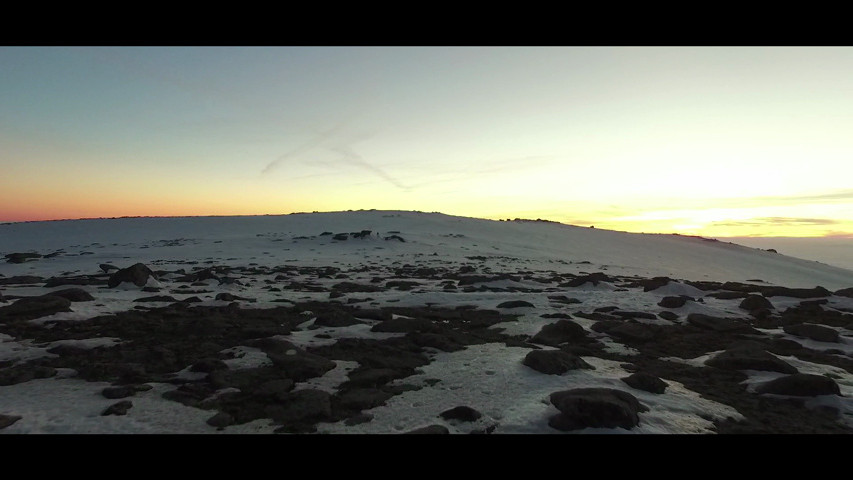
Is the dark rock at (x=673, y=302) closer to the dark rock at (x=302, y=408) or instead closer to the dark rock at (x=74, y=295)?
the dark rock at (x=302, y=408)

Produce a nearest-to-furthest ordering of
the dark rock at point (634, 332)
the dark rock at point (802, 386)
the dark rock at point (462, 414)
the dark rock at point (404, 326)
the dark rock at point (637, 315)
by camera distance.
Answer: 1. the dark rock at point (462, 414)
2. the dark rock at point (802, 386)
3. the dark rock at point (634, 332)
4. the dark rock at point (404, 326)
5. the dark rock at point (637, 315)

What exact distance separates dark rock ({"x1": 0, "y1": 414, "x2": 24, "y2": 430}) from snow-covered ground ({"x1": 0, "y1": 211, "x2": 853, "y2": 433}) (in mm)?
53

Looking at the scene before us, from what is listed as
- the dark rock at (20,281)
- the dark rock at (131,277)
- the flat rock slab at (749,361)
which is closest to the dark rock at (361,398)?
the flat rock slab at (749,361)

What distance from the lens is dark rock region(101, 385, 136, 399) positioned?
592cm

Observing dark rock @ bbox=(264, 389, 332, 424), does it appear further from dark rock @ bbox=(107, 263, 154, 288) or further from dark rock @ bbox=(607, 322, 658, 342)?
dark rock @ bbox=(107, 263, 154, 288)

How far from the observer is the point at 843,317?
468 inches

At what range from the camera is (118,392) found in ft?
19.6

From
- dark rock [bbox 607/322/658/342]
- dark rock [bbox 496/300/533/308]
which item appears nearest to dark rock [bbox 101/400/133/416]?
dark rock [bbox 607/322/658/342]

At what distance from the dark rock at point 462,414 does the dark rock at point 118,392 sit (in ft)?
13.8

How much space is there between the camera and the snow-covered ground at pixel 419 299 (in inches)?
213

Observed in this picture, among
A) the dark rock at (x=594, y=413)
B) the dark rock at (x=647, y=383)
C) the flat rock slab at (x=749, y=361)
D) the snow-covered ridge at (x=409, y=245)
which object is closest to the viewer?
the dark rock at (x=594, y=413)

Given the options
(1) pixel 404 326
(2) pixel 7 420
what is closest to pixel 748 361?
(1) pixel 404 326
